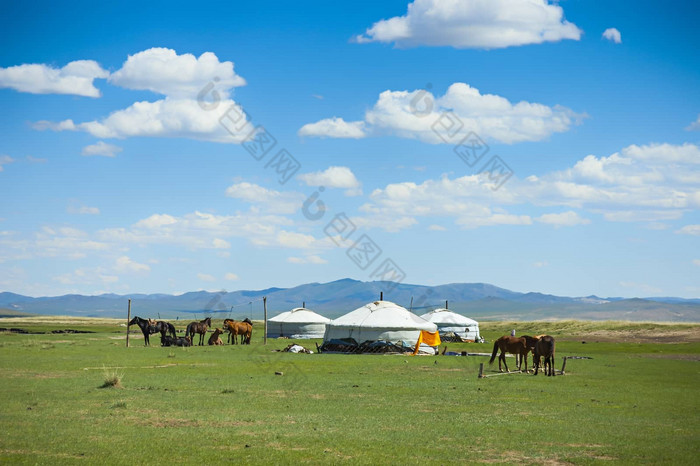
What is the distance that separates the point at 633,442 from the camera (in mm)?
15148

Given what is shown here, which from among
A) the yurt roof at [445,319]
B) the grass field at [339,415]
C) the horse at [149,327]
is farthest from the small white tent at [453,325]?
the grass field at [339,415]

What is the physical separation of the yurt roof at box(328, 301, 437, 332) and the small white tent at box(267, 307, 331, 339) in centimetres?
1829

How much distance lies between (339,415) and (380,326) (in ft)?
92.9

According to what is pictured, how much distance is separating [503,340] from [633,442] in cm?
1827

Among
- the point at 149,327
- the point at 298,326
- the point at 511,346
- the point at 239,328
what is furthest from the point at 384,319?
the point at 298,326

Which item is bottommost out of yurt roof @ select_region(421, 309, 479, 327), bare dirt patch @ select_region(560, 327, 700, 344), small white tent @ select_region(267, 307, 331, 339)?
bare dirt patch @ select_region(560, 327, 700, 344)

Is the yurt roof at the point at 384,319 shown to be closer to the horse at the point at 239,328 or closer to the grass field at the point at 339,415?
the horse at the point at 239,328

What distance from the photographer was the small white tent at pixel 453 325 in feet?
217

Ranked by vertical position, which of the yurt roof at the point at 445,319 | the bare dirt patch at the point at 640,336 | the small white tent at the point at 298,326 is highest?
the yurt roof at the point at 445,319

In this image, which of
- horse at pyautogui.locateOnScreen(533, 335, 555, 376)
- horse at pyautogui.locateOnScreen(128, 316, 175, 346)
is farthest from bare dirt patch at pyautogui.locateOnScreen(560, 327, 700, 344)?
horse at pyautogui.locateOnScreen(533, 335, 555, 376)

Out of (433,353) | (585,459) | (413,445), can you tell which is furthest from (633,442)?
(433,353)

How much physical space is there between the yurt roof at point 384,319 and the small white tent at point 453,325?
17.3 metres

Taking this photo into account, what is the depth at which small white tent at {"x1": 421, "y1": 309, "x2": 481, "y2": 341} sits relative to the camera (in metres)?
66.2

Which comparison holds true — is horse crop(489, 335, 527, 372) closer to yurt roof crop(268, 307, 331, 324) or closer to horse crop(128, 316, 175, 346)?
horse crop(128, 316, 175, 346)
